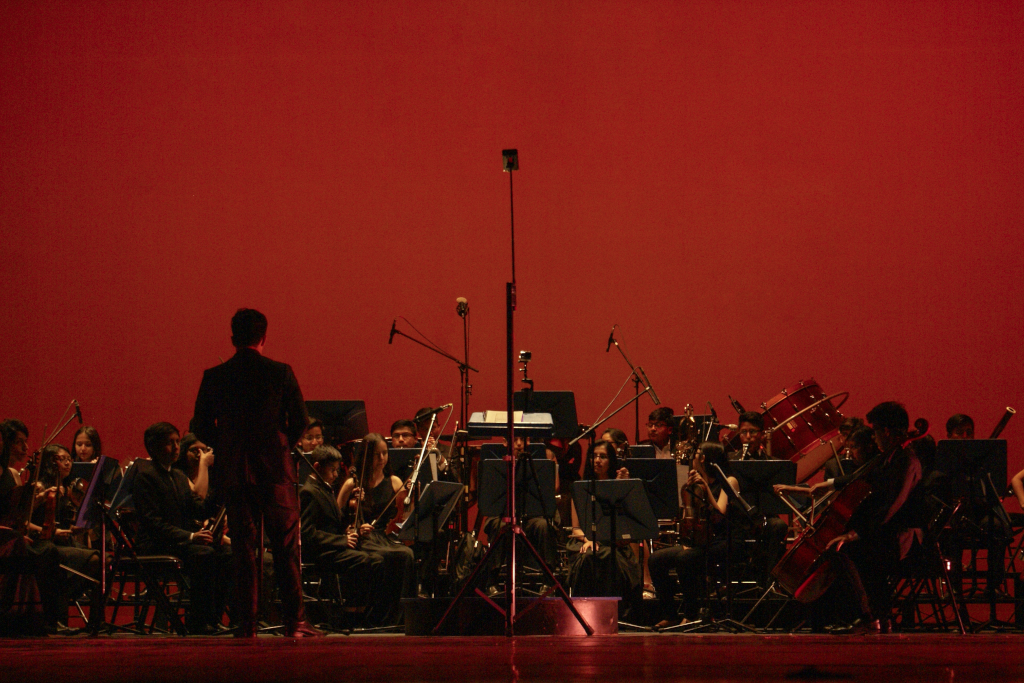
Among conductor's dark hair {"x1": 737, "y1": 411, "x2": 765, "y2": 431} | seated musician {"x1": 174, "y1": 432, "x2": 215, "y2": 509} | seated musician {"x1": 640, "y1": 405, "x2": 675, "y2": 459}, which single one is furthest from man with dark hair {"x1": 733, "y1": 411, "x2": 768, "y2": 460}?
seated musician {"x1": 174, "y1": 432, "x2": 215, "y2": 509}

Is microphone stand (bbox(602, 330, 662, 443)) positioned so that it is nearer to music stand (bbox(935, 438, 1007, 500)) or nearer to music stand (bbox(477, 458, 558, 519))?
music stand (bbox(477, 458, 558, 519))

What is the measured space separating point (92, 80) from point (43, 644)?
520 centimetres

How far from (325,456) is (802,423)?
2.79 metres

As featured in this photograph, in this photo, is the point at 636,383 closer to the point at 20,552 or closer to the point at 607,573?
the point at 607,573

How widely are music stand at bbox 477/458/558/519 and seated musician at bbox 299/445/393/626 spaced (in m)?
0.74

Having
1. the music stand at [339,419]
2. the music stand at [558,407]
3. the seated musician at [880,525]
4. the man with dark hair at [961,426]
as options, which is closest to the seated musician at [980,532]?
the seated musician at [880,525]

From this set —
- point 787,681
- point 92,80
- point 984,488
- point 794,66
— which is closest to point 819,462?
point 984,488

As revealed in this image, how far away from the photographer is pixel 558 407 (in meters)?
6.30

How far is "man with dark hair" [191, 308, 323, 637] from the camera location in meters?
4.00

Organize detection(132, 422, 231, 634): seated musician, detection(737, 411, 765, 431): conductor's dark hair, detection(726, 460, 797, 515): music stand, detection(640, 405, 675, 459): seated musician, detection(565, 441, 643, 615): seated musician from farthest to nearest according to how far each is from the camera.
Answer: detection(640, 405, 675, 459): seated musician
detection(737, 411, 765, 431): conductor's dark hair
detection(565, 441, 643, 615): seated musician
detection(726, 460, 797, 515): music stand
detection(132, 422, 231, 634): seated musician

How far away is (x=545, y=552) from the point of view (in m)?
6.18

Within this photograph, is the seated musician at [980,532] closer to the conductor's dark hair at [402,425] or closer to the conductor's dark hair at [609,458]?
the conductor's dark hair at [609,458]

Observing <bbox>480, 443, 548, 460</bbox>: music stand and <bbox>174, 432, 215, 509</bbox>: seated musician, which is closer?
<bbox>174, 432, 215, 509</bbox>: seated musician

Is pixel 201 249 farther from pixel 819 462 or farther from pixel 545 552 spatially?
pixel 819 462
